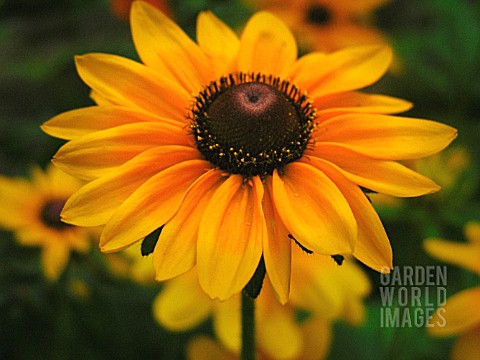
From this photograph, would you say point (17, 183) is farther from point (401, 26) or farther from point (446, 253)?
point (401, 26)

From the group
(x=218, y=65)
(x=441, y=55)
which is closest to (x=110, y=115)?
(x=218, y=65)

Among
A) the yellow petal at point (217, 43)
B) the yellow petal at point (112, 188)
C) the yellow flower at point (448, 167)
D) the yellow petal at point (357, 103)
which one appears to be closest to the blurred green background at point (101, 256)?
the yellow flower at point (448, 167)

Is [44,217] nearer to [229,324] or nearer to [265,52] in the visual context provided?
[229,324]

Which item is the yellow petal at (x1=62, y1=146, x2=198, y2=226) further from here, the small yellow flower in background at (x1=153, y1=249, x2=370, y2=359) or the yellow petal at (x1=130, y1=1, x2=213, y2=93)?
the small yellow flower in background at (x1=153, y1=249, x2=370, y2=359)

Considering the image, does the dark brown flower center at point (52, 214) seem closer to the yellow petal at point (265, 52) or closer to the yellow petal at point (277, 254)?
the yellow petal at point (265, 52)

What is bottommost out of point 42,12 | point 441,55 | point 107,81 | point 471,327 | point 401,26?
point 471,327

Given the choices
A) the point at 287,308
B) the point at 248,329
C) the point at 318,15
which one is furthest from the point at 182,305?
the point at 318,15
